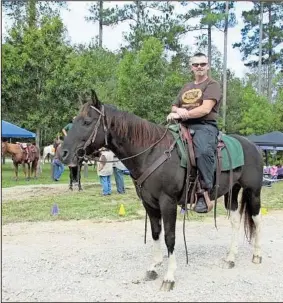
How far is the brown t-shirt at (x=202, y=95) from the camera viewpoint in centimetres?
446

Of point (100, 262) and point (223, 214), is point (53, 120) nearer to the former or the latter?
point (223, 214)

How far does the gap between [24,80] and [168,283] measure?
16.2 meters

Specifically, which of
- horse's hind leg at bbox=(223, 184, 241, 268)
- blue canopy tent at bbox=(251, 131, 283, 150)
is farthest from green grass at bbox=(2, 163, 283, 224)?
blue canopy tent at bbox=(251, 131, 283, 150)

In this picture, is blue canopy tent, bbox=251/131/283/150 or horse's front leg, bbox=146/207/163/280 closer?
horse's front leg, bbox=146/207/163/280

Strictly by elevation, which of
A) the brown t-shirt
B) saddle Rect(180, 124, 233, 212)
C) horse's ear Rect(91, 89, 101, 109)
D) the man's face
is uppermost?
the man's face

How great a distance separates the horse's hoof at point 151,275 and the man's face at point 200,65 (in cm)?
237

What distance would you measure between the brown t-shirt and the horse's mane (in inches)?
19.9

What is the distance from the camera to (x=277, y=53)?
78.9 ft

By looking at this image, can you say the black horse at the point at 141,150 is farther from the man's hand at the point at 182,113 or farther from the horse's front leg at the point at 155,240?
the man's hand at the point at 182,113

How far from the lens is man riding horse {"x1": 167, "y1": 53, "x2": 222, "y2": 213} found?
4379 millimetres

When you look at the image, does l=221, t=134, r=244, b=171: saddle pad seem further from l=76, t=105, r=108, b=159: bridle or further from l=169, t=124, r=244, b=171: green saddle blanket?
l=76, t=105, r=108, b=159: bridle

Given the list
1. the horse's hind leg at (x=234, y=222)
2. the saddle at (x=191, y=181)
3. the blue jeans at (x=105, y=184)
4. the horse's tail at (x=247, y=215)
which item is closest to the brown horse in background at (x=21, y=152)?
the blue jeans at (x=105, y=184)

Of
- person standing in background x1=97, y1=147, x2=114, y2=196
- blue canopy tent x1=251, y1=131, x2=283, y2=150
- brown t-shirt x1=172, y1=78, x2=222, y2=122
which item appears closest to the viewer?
brown t-shirt x1=172, y1=78, x2=222, y2=122

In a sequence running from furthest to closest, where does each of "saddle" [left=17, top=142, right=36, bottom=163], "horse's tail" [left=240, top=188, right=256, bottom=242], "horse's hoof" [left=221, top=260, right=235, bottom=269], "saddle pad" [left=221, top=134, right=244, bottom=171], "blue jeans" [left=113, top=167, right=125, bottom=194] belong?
"saddle" [left=17, top=142, right=36, bottom=163]
"blue jeans" [left=113, top=167, right=125, bottom=194]
"horse's tail" [left=240, top=188, right=256, bottom=242]
"horse's hoof" [left=221, top=260, right=235, bottom=269]
"saddle pad" [left=221, top=134, right=244, bottom=171]
